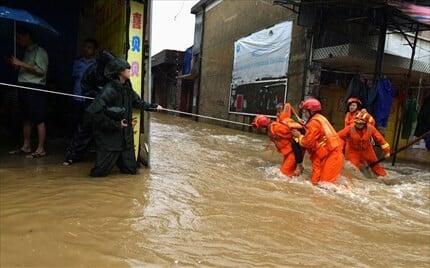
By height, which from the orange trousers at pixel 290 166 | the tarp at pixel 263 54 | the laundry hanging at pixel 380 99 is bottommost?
the orange trousers at pixel 290 166

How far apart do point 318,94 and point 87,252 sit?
981cm

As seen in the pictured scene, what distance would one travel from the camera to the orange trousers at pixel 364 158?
277 inches

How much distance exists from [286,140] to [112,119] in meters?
2.77

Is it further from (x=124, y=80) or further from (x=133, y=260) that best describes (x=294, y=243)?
(x=124, y=80)

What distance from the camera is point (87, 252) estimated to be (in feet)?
8.36

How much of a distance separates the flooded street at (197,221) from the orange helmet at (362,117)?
140 cm

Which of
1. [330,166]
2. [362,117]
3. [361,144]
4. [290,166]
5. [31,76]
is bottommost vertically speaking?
Answer: [290,166]

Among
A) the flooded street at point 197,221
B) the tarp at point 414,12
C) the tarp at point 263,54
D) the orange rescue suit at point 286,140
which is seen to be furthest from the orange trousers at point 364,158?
the tarp at point 263,54

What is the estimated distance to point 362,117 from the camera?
6660 millimetres

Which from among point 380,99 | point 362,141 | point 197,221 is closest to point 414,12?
point 380,99

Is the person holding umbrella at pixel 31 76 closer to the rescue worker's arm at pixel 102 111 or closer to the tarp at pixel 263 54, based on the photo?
the rescue worker's arm at pixel 102 111

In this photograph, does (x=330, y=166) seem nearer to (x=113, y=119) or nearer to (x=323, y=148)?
(x=323, y=148)

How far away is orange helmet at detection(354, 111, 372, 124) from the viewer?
6641 mm

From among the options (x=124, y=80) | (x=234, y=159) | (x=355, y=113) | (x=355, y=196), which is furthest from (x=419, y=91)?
(x=124, y=80)
